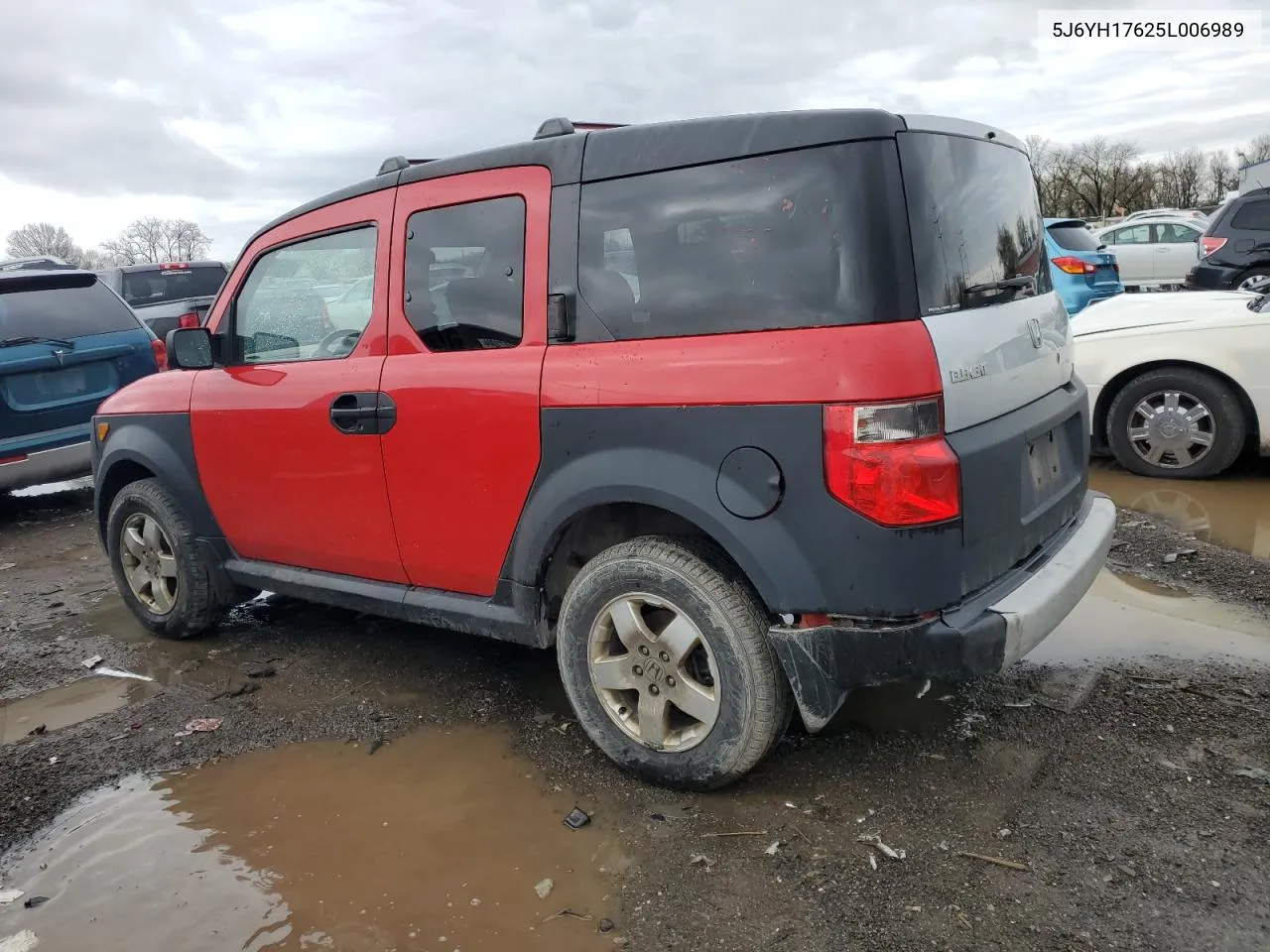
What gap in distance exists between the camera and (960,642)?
99.3 inches

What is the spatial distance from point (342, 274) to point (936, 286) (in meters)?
2.25

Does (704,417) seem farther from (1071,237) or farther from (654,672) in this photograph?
(1071,237)

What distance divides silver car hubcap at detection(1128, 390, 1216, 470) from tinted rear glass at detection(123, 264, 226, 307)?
1111 centimetres

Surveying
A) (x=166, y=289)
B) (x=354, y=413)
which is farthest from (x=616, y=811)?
(x=166, y=289)

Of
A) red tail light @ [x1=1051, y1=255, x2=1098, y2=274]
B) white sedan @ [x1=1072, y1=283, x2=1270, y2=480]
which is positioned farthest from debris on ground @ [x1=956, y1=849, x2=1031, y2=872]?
red tail light @ [x1=1051, y1=255, x2=1098, y2=274]

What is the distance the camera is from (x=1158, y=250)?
19.2 metres

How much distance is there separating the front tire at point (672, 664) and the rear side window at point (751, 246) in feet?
2.40

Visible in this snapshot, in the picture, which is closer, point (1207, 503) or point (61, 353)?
point (1207, 503)

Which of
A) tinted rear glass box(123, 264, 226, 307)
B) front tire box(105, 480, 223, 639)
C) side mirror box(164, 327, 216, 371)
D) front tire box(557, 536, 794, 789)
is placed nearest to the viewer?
front tire box(557, 536, 794, 789)

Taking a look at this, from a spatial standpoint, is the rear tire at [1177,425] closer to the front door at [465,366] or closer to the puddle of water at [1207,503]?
the puddle of water at [1207,503]

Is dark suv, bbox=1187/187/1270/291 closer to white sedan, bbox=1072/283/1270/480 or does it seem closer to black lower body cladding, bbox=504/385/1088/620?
white sedan, bbox=1072/283/1270/480

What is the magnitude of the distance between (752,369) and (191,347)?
263 cm

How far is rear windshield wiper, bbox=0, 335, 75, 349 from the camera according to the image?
272 inches

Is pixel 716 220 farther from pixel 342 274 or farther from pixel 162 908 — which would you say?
pixel 162 908
